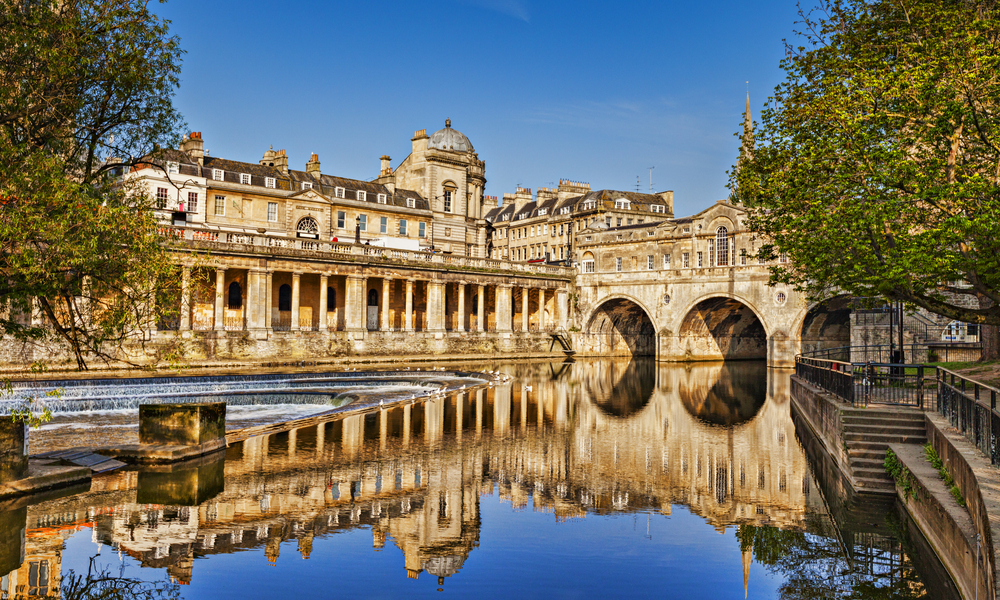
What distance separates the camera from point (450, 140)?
68125mm

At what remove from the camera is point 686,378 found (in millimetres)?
43406

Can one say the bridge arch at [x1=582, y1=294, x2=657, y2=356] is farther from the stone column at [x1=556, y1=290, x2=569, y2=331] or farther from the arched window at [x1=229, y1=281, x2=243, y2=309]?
the arched window at [x1=229, y1=281, x2=243, y2=309]

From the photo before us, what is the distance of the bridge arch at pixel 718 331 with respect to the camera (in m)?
55.3

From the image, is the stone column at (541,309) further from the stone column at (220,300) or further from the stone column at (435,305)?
the stone column at (220,300)

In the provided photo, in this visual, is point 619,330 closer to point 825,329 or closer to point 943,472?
point 825,329

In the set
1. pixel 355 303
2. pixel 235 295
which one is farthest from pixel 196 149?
pixel 355 303

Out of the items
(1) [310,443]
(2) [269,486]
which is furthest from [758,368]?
(2) [269,486]

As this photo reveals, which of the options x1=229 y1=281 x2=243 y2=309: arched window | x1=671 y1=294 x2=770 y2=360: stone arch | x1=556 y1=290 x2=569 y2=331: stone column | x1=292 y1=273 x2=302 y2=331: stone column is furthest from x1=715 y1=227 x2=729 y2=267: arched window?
x1=229 y1=281 x2=243 y2=309: arched window

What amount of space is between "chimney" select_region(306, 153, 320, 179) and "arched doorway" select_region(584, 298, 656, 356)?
26.3m

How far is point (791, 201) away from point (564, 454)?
1010 centimetres

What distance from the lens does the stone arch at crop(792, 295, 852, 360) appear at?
1954 inches

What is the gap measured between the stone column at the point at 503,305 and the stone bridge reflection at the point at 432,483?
3179cm

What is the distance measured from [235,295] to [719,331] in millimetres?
37266

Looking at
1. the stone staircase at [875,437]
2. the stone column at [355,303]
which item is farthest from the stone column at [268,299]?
the stone staircase at [875,437]
